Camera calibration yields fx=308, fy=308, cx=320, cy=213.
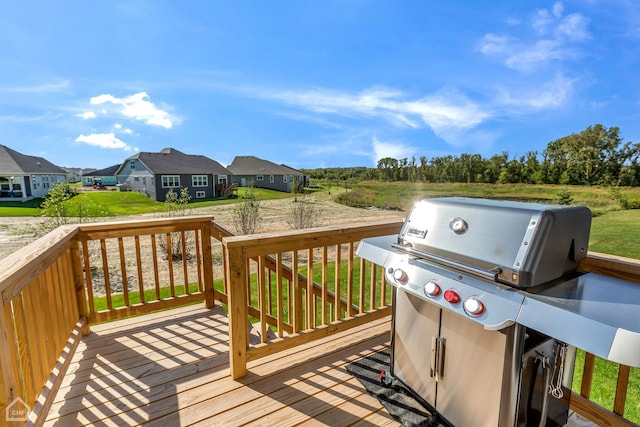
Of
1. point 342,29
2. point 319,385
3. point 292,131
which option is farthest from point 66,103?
point 319,385

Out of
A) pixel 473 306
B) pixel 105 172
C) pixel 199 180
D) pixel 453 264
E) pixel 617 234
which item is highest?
pixel 105 172

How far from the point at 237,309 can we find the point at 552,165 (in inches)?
422

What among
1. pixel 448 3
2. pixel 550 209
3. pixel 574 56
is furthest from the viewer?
pixel 574 56

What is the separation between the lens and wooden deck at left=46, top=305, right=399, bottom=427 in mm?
1722

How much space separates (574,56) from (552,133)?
3.30 meters

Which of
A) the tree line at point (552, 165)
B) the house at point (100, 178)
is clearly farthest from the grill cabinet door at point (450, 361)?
the house at point (100, 178)

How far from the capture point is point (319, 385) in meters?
1.99

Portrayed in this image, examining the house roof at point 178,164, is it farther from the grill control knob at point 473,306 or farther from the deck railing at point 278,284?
the grill control knob at point 473,306

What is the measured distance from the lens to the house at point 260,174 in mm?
32438

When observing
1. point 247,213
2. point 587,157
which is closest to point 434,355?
point 247,213

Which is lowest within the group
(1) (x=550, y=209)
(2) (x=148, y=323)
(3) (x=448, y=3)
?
(2) (x=148, y=323)

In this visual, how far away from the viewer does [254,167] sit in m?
33.2

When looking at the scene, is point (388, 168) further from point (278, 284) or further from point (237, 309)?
point (237, 309)

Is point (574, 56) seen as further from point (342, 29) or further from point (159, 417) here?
point (159, 417)
